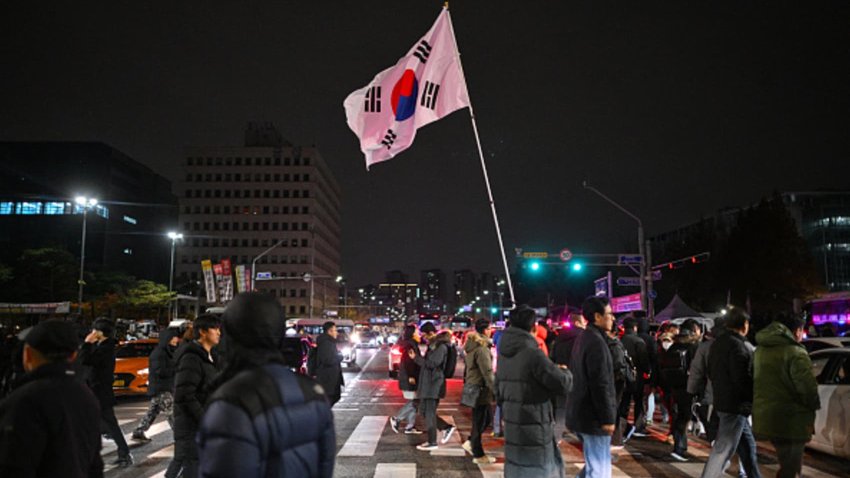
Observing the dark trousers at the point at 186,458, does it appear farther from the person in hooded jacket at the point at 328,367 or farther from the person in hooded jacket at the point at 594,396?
the person in hooded jacket at the point at 328,367

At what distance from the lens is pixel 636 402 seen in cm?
1064

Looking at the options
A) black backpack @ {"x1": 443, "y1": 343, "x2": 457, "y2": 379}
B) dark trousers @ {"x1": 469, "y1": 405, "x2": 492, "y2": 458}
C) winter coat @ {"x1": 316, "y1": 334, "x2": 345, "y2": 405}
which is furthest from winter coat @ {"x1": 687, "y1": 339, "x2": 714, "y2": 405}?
winter coat @ {"x1": 316, "y1": 334, "x2": 345, "y2": 405}

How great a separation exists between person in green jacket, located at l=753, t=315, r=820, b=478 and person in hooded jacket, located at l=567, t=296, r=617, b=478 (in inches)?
55.5

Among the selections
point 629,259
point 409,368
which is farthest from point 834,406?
point 629,259

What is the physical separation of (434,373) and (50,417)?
6915 millimetres

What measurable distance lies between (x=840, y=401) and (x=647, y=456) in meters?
2.58

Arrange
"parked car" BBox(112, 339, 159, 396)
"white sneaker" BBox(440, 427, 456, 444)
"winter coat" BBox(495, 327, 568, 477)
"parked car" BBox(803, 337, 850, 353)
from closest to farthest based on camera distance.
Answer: "winter coat" BBox(495, 327, 568, 477)
"white sneaker" BBox(440, 427, 456, 444)
"parked car" BBox(803, 337, 850, 353)
"parked car" BBox(112, 339, 159, 396)

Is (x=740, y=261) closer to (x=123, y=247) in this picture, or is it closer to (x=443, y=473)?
(x=443, y=473)

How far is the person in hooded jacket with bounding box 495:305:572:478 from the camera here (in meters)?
5.52

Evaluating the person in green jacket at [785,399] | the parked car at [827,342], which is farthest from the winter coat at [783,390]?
the parked car at [827,342]

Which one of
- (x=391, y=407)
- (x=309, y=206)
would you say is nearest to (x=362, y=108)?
(x=391, y=407)

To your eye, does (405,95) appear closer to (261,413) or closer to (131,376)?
(131,376)

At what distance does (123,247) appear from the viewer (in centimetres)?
9494

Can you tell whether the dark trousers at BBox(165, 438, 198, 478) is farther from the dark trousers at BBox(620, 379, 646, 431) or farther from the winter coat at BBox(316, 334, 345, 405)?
the dark trousers at BBox(620, 379, 646, 431)
